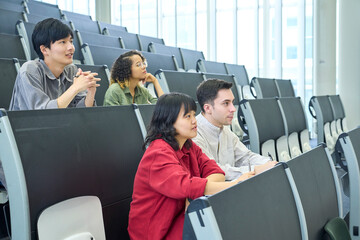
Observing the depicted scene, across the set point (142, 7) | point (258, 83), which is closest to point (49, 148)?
point (258, 83)

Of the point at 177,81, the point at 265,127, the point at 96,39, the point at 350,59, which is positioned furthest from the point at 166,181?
the point at 350,59

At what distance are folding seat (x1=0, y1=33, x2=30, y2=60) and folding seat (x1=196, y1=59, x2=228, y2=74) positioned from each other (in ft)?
6.41

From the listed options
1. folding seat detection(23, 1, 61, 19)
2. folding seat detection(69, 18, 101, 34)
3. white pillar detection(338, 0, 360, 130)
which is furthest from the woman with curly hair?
white pillar detection(338, 0, 360, 130)

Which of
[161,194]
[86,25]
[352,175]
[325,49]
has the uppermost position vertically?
[86,25]

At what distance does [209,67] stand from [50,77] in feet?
9.08

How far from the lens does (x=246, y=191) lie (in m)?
A: 0.91

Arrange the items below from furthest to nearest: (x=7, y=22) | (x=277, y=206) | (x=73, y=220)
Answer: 1. (x=7, y=22)
2. (x=73, y=220)
3. (x=277, y=206)

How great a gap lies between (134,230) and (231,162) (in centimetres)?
92

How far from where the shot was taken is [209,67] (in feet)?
14.6

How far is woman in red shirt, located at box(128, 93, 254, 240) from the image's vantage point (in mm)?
1291

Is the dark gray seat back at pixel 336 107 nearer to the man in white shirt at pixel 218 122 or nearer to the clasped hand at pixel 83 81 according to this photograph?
the man in white shirt at pixel 218 122

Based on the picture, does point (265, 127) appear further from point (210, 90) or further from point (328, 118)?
point (328, 118)

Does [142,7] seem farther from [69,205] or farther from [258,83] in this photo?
[69,205]

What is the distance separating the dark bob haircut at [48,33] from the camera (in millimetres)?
1860
